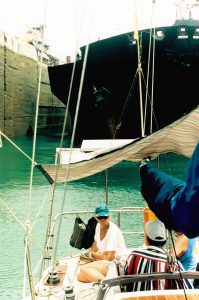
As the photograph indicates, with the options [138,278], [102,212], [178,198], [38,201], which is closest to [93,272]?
[102,212]

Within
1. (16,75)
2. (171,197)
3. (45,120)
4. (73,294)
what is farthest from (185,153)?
(45,120)

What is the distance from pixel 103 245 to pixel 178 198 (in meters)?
2.74

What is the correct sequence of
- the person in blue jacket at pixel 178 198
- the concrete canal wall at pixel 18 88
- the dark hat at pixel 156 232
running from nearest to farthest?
the person in blue jacket at pixel 178 198, the dark hat at pixel 156 232, the concrete canal wall at pixel 18 88

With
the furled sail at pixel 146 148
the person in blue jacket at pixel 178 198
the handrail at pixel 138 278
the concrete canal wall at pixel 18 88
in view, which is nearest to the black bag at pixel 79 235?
the furled sail at pixel 146 148

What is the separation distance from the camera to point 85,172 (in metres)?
3.47

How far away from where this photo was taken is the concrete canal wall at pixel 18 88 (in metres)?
27.8

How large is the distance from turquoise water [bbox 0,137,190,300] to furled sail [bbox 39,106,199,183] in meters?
0.97

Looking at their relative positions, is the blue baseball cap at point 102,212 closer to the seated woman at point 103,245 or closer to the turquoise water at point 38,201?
the seated woman at point 103,245

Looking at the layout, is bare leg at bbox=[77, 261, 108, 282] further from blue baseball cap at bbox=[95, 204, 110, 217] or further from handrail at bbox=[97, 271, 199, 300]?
handrail at bbox=[97, 271, 199, 300]

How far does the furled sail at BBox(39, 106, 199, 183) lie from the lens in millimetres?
2959

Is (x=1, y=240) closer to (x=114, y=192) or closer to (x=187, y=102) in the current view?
(x=114, y=192)

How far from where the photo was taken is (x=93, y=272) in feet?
13.2

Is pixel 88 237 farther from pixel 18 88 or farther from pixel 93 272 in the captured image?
pixel 18 88

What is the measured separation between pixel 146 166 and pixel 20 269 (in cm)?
590
